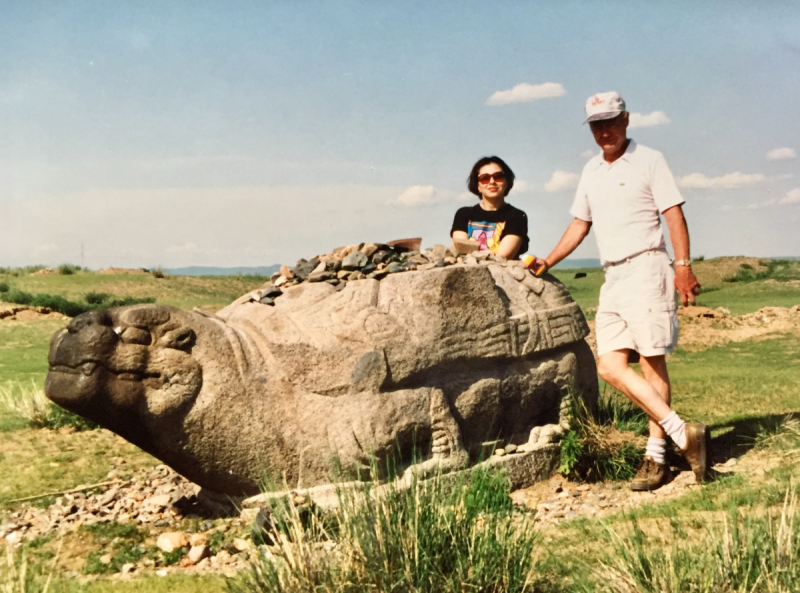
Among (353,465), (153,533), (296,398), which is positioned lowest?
(153,533)

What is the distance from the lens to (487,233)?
6.36 m

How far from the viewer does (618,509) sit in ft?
15.9

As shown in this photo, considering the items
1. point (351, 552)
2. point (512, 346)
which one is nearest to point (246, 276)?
point (512, 346)

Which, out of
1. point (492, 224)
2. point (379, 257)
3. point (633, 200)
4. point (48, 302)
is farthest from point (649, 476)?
point (48, 302)

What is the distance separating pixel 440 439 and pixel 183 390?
5.67 ft

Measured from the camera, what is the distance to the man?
16.6 ft

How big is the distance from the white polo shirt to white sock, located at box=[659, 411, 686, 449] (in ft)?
3.75

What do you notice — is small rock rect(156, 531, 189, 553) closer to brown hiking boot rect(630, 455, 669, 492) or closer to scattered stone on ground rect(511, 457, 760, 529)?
scattered stone on ground rect(511, 457, 760, 529)

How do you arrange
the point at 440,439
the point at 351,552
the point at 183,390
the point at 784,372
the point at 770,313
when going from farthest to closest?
the point at 770,313 < the point at 784,372 < the point at 440,439 < the point at 183,390 < the point at 351,552

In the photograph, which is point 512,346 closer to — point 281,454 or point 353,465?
point 353,465

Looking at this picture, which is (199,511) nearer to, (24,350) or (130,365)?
(130,365)

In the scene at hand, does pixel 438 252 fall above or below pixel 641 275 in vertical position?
above

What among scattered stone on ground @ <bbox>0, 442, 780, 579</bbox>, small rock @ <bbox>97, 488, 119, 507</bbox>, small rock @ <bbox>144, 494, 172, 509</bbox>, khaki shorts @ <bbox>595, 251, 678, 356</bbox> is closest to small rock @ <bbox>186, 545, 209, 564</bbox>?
scattered stone on ground @ <bbox>0, 442, 780, 579</bbox>

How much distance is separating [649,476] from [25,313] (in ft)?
34.6
